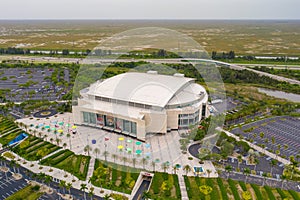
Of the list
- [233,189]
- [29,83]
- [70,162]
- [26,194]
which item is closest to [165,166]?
[233,189]

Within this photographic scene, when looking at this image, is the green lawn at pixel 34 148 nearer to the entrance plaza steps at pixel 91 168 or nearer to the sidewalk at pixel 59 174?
the sidewalk at pixel 59 174

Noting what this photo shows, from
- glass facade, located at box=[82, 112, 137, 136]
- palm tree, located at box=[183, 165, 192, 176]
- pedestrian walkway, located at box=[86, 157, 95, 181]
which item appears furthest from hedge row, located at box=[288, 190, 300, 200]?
pedestrian walkway, located at box=[86, 157, 95, 181]

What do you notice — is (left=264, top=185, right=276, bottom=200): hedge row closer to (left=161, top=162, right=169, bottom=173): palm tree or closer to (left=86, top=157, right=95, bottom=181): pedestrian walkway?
(left=161, top=162, right=169, bottom=173): palm tree

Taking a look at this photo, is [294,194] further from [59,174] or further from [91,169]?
[59,174]

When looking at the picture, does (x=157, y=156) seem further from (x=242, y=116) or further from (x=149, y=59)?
(x=149, y=59)

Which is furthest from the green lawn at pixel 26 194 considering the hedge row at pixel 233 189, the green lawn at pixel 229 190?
the hedge row at pixel 233 189

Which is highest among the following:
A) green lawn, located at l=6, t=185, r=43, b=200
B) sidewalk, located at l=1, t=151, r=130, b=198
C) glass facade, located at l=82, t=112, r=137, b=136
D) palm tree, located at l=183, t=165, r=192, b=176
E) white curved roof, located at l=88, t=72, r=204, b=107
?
white curved roof, located at l=88, t=72, r=204, b=107
